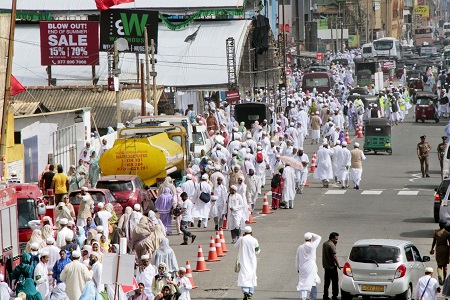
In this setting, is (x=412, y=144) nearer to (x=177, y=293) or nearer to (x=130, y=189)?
(x=130, y=189)

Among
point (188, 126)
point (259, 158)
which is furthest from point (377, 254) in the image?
point (188, 126)

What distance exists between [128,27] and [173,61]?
6.92m

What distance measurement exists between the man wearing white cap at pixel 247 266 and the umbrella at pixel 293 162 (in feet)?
39.4

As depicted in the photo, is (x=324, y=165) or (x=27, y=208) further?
(x=324, y=165)

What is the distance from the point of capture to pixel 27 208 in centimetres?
2412

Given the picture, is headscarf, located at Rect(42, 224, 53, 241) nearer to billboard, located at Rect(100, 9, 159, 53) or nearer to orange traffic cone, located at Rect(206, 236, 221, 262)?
orange traffic cone, located at Rect(206, 236, 221, 262)

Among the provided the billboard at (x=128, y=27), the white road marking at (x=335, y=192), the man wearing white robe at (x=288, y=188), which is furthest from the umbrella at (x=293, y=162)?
the billboard at (x=128, y=27)

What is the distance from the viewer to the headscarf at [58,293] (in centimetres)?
1847

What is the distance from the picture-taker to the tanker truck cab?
931 inches

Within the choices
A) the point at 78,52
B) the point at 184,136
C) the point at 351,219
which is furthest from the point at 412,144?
the point at 351,219

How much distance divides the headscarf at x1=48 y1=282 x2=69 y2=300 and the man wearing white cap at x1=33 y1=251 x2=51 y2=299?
4.46ft

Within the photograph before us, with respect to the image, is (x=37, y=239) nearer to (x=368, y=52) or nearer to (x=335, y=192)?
(x=335, y=192)

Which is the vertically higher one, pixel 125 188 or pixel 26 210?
pixel 125 188

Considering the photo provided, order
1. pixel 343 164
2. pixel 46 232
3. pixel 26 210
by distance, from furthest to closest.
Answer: pixel 343 164 → pixel 26 210 → pixel 46 232
